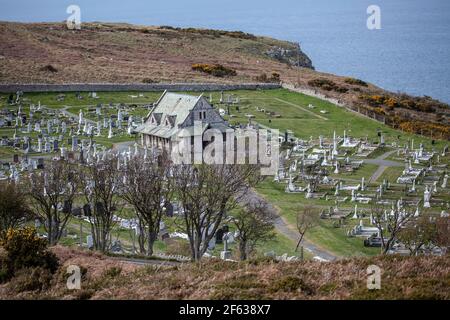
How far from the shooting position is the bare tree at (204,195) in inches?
1377

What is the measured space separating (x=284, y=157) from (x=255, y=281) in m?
34.6

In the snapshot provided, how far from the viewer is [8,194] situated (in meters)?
37.0

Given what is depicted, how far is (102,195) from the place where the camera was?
38.5m

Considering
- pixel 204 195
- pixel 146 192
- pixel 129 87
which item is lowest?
pixel 204 195

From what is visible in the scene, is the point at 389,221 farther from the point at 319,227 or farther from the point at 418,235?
the point at 319,227

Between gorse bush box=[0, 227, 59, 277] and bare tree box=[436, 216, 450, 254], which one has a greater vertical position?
gorse bush box=[0, 227, 59, 277]

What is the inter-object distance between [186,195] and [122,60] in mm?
74074

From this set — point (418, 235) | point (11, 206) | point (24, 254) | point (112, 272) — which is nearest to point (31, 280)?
point (24, 254)

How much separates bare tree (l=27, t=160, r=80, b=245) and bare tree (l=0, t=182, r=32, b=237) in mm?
655

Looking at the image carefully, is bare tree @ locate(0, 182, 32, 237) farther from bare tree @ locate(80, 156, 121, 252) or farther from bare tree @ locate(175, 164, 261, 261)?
bare tree @ locate(175, 164, 261, 261)

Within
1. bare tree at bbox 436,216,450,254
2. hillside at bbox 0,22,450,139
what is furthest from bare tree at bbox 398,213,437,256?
hillside at bbox 0,22,450,139

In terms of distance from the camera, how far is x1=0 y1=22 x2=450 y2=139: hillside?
88312 mm

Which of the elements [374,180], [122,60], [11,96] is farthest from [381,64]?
[374,180]

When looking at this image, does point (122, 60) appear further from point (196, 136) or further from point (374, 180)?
point (374, 180)
